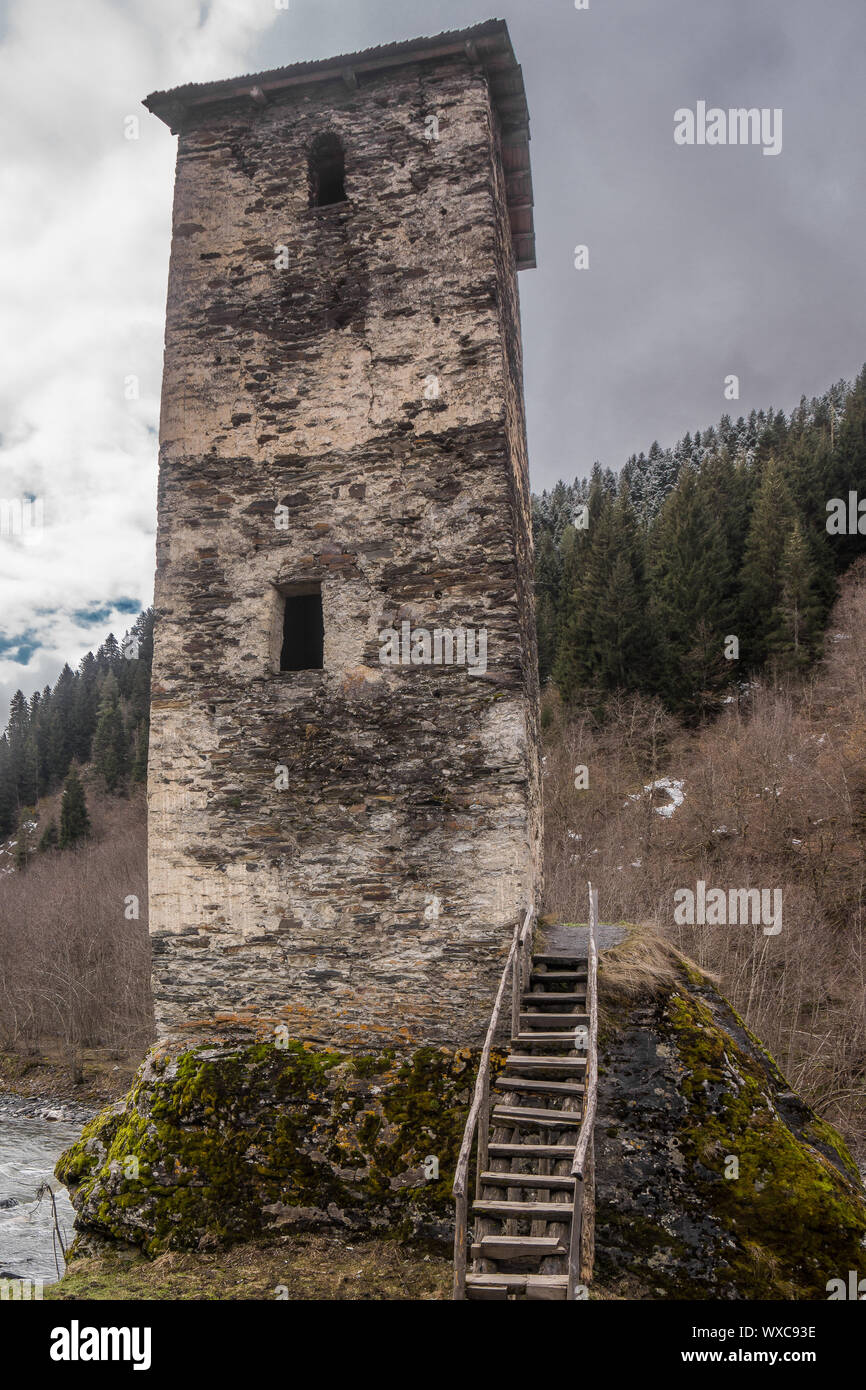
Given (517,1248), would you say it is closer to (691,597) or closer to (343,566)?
(343,566)

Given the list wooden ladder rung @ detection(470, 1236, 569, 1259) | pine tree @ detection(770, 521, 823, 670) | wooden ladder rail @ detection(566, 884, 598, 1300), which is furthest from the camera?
pine tree @ detection(770, 521, 823, 670)

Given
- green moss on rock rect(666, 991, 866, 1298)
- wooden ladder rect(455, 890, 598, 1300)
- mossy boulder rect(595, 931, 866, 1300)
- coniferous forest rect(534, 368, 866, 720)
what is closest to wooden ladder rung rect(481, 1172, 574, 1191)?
wooden ladder rect(455, 890, 598, 1300)

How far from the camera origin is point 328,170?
996cm

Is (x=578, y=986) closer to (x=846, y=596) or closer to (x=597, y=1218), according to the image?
(x=597, y=1218)

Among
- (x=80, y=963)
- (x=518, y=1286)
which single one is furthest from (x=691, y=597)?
(x=518, y=1286)

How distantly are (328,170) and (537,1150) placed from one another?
10.2 meters

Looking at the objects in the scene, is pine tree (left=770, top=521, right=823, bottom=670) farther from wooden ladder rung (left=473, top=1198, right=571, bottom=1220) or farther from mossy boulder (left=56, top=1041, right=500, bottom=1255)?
wooden ladder rung (left=473, top=1198, right=571, bottom=1220)

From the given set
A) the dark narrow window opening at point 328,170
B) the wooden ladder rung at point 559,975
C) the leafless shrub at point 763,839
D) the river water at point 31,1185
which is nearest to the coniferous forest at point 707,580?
the leafless shrub at point 763,839

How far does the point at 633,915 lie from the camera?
22.8m

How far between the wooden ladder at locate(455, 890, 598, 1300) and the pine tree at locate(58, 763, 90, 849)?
53.3 metres

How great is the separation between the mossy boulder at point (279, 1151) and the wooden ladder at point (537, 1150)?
73 centimetres

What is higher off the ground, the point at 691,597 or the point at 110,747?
the point at 691,597

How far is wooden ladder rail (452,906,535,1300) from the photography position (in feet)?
16.8

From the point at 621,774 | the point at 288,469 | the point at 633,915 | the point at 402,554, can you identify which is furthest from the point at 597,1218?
the point at 621,774
